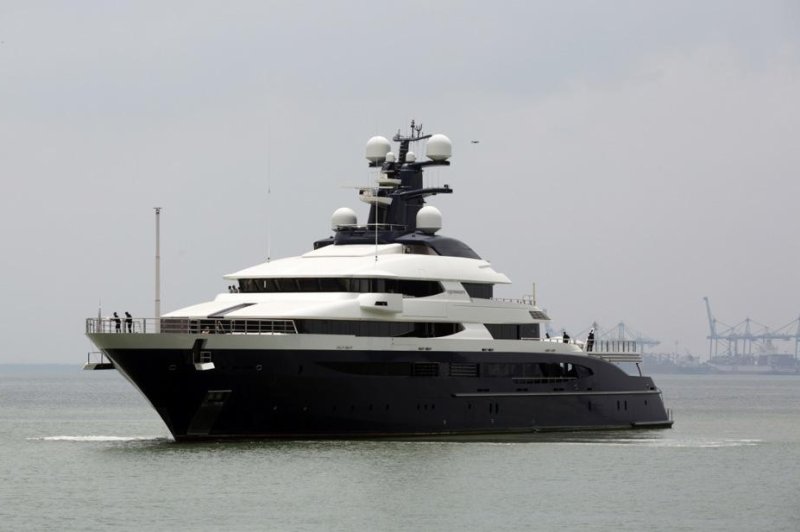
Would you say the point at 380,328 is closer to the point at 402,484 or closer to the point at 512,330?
the point at 512,330

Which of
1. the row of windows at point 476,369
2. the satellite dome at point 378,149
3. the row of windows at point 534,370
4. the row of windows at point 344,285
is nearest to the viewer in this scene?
the row of windows at point 476,369

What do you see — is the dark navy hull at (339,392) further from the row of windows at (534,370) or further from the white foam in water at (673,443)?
the white foam in water at (673,443)

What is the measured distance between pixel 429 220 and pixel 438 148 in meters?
3.96

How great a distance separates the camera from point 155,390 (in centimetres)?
5112

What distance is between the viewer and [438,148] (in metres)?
62.1

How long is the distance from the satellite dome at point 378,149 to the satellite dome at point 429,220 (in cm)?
428

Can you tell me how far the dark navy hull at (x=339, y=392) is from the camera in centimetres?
5047

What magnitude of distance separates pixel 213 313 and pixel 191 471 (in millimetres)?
8261

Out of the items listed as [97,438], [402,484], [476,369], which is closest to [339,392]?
[476,369]

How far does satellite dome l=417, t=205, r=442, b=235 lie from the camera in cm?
5925

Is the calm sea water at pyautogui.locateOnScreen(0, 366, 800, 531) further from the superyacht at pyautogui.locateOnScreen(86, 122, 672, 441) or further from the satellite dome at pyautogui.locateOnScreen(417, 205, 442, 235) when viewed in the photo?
the satellite dome at pyautogui.locateOnScreen(417, 205, 442, 235)

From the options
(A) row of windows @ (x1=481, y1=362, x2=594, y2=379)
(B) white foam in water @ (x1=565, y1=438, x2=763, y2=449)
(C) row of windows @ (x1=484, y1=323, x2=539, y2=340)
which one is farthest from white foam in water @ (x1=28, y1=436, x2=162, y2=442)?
(B) white foam in water @ (x1=565, y1=438, x2=763, y2=449)

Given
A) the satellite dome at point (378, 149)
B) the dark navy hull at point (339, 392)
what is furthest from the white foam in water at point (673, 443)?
the satellite dome at point (378, 149)

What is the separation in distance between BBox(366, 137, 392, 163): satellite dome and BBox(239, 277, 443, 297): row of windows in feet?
28.8
